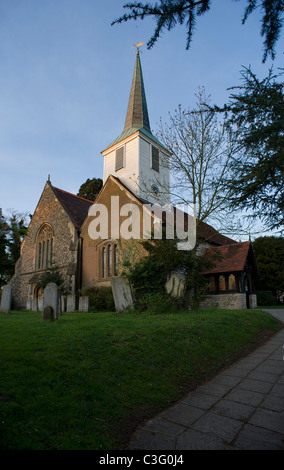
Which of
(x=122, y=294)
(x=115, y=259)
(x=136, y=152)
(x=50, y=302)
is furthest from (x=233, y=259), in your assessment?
(x=50, y=302)

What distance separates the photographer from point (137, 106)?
82.9 ft

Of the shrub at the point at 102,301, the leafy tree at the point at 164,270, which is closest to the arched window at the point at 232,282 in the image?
the leafy tree at the point at 164,270

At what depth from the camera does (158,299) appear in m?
11.6

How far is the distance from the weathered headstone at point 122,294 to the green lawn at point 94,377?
4819 mm

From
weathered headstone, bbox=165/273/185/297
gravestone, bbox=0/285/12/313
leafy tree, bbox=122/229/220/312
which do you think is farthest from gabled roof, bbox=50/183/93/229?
weathered headstone, bbox=165/273/185/297

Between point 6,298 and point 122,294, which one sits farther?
point 6,298

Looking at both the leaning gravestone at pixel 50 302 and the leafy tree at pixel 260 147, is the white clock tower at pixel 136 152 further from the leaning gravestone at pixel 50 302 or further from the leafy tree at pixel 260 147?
the leafy tree at pixel 260 147

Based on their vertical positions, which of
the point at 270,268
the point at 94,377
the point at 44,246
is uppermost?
the point at 44,246

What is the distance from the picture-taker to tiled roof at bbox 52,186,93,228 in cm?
2192

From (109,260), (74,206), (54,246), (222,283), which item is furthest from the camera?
(74,206)

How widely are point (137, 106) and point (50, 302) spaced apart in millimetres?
22044

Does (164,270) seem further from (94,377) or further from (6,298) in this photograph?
(94,377)
